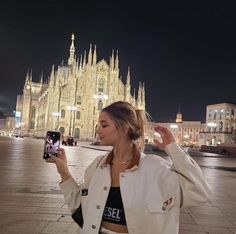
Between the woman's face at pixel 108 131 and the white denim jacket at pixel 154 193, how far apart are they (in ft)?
0.68

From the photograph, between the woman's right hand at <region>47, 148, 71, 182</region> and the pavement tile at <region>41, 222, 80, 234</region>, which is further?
the pavement tile at <region>41, 222, 80, 234</region>

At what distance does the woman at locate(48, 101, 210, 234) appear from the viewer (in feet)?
6.63

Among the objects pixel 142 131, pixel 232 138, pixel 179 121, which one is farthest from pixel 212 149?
pixel 179 121

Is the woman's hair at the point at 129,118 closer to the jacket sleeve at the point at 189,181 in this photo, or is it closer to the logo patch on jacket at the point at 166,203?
the jacket sleeve at the point at 189,181

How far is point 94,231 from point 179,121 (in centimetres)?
11270

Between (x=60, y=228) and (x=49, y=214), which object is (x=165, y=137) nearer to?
(x=60, y=228)

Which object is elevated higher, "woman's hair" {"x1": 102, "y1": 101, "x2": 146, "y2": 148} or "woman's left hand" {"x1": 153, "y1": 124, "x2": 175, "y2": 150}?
"woman's hair" {"x1": 102, "y1": 101, "x2": 146, "y2": 148}

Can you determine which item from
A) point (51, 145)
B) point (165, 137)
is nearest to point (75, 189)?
point (51, 145)

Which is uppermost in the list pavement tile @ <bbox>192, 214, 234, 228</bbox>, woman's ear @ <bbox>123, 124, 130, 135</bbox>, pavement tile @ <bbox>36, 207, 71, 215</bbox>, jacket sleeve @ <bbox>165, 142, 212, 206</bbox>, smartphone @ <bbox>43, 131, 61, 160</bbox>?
woman's ear @ <bbox>123, 124, 130, 135</bbox>

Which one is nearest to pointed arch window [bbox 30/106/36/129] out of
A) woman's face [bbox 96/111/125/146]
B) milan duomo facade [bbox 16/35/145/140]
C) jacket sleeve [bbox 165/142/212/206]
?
milan duomo facade [bbox 16/35/145/140]

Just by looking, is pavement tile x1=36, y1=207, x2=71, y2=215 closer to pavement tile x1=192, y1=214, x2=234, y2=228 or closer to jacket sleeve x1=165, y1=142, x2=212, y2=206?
pavement tile x1=192, y1=214, x2=234, y2=228

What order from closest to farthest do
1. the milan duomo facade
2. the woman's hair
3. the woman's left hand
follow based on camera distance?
the woman's left hand
the woman's hair
the milan duomo facade

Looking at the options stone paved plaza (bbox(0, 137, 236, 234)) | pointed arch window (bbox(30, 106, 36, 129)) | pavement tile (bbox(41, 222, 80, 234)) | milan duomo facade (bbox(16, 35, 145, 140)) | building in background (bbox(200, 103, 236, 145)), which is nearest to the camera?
pavement tile (bbox(41, 222, 80, 234))

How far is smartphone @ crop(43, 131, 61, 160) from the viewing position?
8.58 ft
